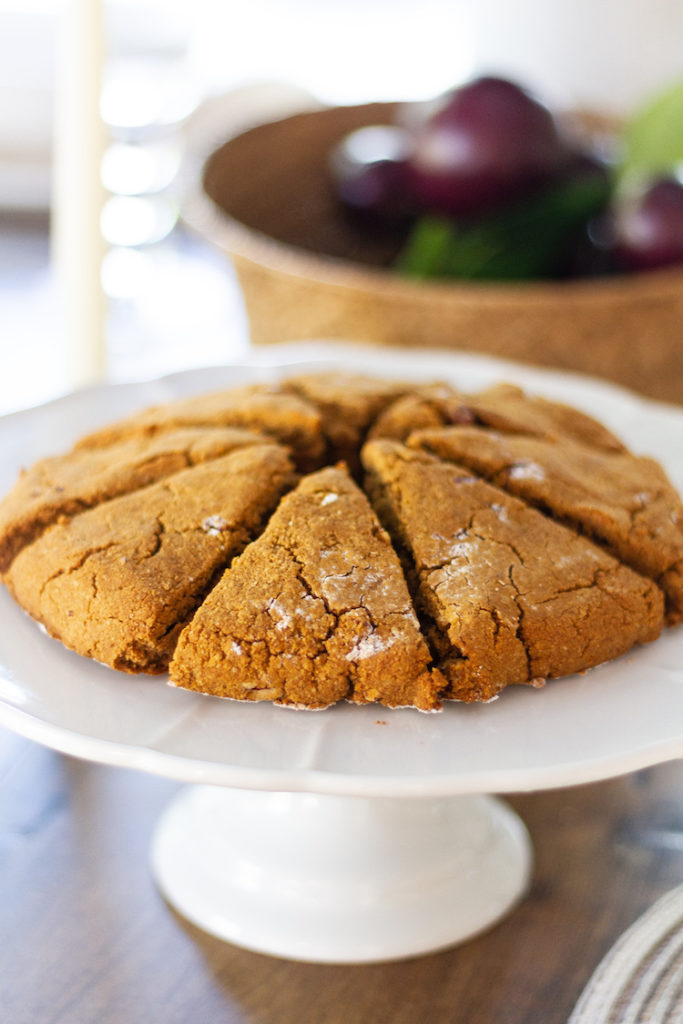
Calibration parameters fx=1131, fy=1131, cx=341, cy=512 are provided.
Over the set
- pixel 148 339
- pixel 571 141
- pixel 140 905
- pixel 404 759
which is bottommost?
pixel 140 905

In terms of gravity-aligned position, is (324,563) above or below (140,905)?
above

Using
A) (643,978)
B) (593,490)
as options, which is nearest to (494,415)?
(593,490)

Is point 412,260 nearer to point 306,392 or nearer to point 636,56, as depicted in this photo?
point 306,392

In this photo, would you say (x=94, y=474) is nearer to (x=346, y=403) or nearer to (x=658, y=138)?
(x=346, y=403)

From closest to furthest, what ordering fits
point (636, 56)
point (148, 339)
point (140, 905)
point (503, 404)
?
1. point (140, 905)
2. point (503, 404)
3. point (148, 339)
4. point (636, 56)

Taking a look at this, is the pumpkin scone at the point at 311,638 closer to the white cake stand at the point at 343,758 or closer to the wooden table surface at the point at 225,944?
the white cake stand at the point at 343,758

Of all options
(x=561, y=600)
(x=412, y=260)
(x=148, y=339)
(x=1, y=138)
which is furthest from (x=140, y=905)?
(x=1, y=138)

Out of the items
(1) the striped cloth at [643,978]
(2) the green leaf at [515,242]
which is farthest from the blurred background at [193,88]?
(1) the striped cloth at [643,978]

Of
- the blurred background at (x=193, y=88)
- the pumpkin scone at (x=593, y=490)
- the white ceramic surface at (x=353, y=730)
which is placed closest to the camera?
the white ceramic surface at (x=353, y=730)
